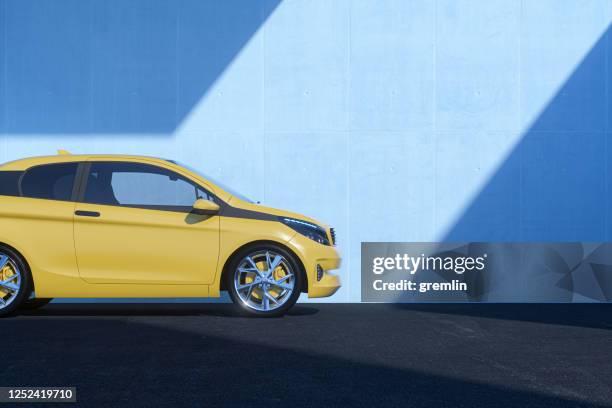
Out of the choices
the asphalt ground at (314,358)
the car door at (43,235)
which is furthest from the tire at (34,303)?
the car door at (43,235)

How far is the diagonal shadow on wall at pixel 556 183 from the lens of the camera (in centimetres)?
1159

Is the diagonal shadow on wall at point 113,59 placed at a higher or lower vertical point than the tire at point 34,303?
higher

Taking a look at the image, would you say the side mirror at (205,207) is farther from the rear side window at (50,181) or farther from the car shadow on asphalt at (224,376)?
the car shadow on asphalt at (224,376)

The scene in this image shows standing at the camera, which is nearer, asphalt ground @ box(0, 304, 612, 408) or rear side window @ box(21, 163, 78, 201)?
asphalt ground @ box(0, 304, 612, 408)

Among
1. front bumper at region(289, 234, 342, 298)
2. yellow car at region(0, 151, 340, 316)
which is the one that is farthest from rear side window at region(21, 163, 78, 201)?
front bumper at region(289, 234, 342, 298)

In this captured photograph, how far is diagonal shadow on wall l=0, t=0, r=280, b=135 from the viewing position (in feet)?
38.1

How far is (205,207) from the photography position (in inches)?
330

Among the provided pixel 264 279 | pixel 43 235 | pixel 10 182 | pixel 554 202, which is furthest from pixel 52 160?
pixel 554 202

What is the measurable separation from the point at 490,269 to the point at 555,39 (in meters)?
3.38

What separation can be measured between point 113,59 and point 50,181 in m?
3.48

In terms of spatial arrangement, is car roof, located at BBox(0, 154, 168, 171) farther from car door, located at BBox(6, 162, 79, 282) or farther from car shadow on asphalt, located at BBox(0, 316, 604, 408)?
car shadow on asphalt, located at BBox(0, 316, 604, 408)

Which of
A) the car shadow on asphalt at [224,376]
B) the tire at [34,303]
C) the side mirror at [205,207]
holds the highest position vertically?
the side mirror at [205,207]

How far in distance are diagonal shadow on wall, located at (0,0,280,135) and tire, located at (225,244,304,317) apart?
12.0 ft

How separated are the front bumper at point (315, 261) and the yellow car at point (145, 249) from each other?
0.03 feet
